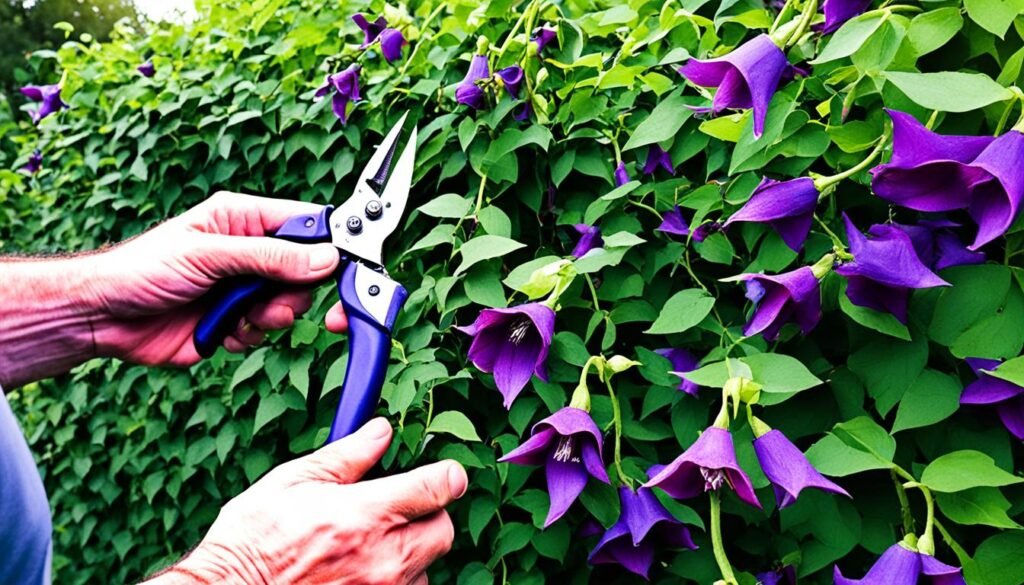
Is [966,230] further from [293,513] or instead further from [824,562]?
[293,513]

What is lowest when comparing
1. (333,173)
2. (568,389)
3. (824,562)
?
(824,562)

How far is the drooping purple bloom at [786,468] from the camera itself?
2.94ft

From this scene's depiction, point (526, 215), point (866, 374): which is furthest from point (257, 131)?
point (866, 374)

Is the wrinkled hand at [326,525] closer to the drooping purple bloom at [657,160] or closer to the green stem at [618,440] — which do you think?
the green stem at [618,440]

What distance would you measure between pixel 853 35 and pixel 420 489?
0.83 meters

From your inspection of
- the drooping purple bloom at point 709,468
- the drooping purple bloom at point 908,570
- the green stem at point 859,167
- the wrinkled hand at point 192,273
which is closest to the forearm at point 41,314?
the wrinkled hand at point 192,273

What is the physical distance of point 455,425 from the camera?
1258 mm

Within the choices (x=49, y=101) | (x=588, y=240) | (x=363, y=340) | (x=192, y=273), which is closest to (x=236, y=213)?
(x=192, y=273)

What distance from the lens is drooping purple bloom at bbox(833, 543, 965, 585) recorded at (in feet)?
2.95

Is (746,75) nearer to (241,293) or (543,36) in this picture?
(543,36)

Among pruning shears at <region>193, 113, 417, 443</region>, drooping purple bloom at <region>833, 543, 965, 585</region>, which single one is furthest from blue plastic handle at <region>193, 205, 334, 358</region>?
drooping purple bloom at <region>833, 543, 965, 585</region>

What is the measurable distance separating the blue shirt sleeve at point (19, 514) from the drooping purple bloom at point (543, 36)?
3.25 feet

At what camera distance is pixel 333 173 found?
6.75ft

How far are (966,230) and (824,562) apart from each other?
1.57 ft
